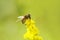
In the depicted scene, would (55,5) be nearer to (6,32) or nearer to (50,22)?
(50,22)

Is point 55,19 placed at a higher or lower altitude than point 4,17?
lower

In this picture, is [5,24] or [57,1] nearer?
[57,1]

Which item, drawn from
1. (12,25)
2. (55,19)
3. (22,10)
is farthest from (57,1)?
(12,25)

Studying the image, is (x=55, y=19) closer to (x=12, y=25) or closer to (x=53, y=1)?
(x=53, y=1)

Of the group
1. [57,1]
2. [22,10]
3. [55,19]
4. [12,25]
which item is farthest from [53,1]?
[12,25]

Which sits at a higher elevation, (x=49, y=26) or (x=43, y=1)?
(x=43, y=1)

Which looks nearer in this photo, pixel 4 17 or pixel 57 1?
pixel 57 1

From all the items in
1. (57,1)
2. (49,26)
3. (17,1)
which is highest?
(17,1)
